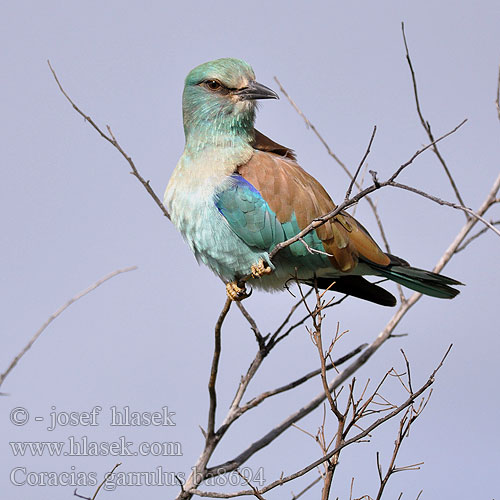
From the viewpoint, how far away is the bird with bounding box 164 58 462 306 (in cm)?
461

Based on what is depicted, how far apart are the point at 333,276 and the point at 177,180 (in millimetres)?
1202

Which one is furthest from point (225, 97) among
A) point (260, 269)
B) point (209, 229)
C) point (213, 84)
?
point (260, 269)

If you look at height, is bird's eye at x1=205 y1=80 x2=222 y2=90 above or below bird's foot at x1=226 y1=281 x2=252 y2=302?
above

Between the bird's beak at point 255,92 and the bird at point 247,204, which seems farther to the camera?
the bird's beak at point 255,92

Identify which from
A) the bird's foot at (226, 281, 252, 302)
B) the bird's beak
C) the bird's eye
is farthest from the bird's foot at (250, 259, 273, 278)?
the bird's eye

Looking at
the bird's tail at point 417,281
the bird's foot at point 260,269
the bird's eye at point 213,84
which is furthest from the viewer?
the bird's tail at point 417,281

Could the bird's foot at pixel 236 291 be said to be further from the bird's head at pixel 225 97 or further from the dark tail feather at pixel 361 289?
the bird's head at pixel 225 97

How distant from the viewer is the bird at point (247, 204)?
15.1 feet

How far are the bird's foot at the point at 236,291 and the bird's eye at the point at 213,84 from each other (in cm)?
121

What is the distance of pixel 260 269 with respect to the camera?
4.57m

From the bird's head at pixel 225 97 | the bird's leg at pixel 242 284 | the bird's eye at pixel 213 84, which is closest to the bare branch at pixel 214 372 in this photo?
the bird's leg at pixel 242 284

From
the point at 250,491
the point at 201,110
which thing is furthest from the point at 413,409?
the point at 201,110

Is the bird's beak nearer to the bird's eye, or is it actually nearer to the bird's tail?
the bird's eye

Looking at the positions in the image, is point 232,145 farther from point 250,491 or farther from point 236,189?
point 250,491
